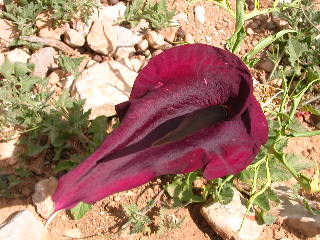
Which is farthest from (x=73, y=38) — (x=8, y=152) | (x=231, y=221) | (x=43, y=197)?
(x=231, y=221)

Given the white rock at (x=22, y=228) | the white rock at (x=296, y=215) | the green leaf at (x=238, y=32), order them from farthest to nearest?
the white rock at (x=296, y=215) < the white rock at (x=22, y=228) < the green leaf at (x=238, y=32)

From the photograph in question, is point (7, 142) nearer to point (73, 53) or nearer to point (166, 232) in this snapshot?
point (73, 53)

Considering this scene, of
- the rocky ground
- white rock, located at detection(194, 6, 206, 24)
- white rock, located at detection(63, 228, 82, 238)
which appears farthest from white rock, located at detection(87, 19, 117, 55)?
white rock, located at detection(63, 228, 82, 238)

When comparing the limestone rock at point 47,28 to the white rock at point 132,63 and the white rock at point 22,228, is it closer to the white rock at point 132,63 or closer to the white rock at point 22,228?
the white rock at point 132,63

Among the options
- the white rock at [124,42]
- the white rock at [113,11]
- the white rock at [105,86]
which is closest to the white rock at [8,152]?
the white rock at [105,86]

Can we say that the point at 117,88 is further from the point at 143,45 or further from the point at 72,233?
the point at 72,233

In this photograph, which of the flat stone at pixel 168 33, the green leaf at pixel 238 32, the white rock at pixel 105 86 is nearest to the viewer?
the green leaf at pixel 238 32
